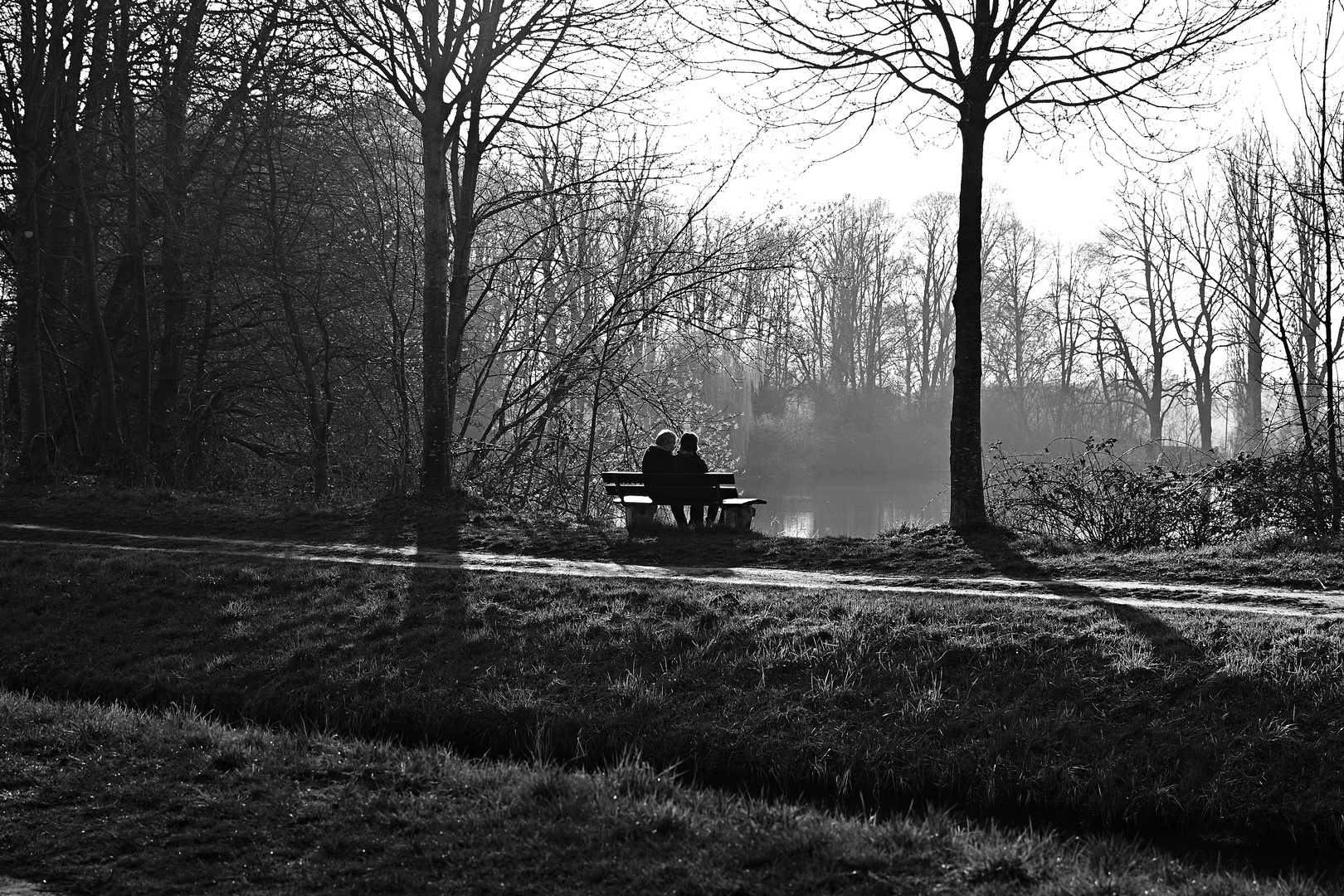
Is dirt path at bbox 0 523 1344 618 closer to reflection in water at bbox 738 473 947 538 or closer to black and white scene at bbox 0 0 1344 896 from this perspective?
black and white scene at bbox 0 0 1344 896

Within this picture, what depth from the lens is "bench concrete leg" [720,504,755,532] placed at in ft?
41.6

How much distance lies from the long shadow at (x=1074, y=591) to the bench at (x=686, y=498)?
2.59 meters

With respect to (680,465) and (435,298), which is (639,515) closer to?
(680,465)

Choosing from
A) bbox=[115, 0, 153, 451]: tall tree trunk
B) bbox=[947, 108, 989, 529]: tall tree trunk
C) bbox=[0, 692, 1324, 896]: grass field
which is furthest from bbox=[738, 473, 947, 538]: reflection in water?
bbox=[0, 692, 1324, 896]: grass field

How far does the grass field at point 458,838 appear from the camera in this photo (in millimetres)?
4113

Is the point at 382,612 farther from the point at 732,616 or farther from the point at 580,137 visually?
the point at 580,137

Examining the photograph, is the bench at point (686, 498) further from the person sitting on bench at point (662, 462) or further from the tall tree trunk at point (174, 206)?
the tall tree trunk at point (174, 206)

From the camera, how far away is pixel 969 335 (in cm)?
1177

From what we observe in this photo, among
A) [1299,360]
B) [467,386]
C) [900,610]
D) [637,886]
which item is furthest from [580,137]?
[637,886]

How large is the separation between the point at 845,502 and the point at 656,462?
24543 millimetres

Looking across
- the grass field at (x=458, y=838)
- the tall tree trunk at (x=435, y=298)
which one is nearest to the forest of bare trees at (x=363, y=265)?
the tall tree trunk at (x=435, y=298)

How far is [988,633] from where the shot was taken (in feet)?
24.2

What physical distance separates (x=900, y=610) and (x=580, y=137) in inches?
438

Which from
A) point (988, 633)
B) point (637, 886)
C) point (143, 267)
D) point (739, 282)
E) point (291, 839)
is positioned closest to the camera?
point (637, 886)
